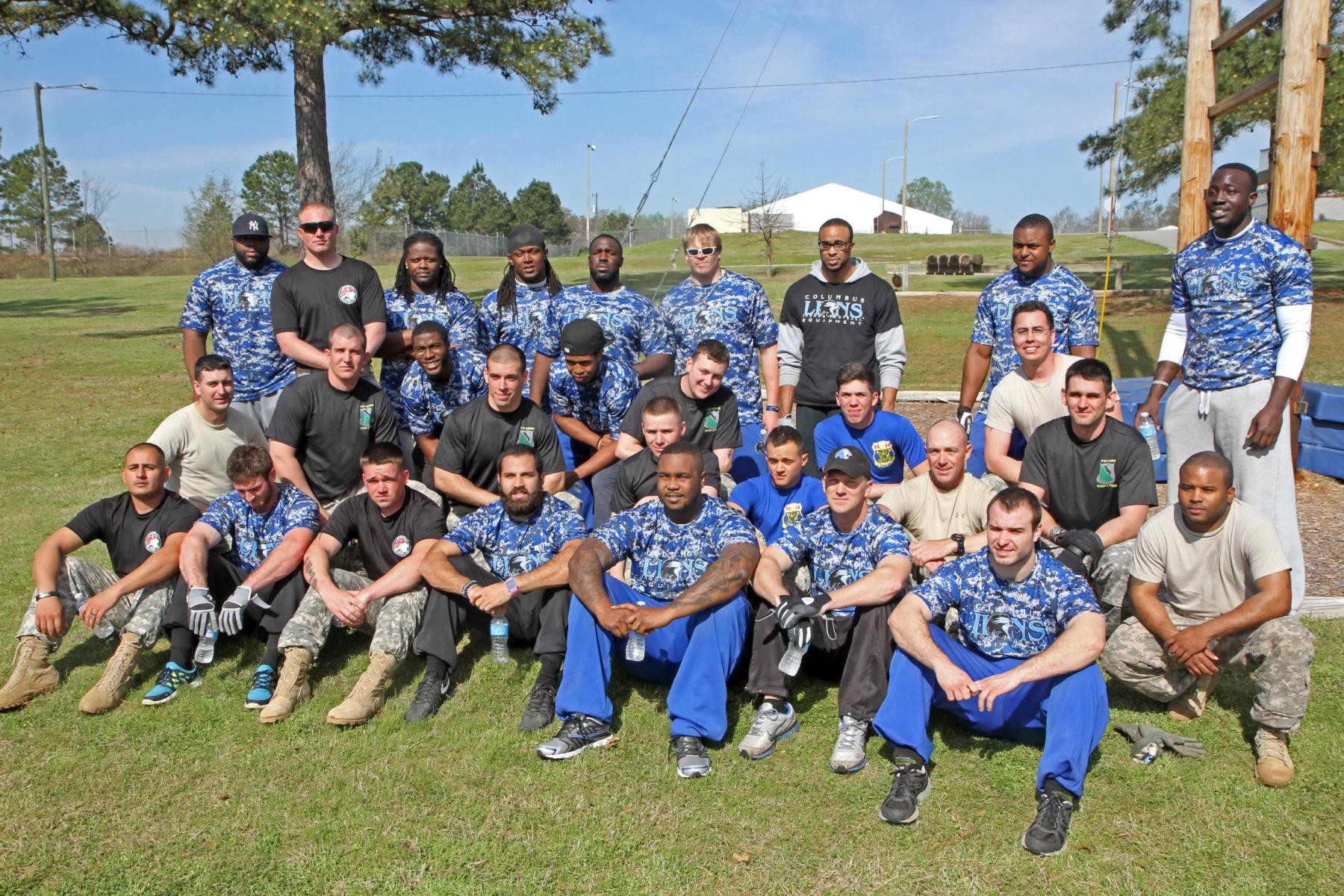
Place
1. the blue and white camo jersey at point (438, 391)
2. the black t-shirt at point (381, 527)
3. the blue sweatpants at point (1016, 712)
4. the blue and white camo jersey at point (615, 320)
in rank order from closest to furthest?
the blue sweatpants at point (1016, 712) → the black t-shirt at point (381, 527) → the blue and white camo jersey at point (438, 391) → the blue and white camo jersey at point (615, 320)

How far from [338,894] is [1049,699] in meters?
2.58

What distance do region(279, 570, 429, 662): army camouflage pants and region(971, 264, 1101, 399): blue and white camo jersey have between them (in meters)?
3.37

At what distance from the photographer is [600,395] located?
6.16 m

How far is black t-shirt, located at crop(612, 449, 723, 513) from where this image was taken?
206 inches

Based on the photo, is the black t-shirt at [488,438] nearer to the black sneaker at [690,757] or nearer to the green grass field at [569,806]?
the green grass field at [569,806]

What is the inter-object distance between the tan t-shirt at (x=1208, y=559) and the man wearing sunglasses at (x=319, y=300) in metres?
4.36

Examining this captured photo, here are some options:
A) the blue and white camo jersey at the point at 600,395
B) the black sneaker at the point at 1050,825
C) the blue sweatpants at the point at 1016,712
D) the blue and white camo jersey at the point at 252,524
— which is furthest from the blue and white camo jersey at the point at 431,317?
the black sneaker at the point at 1050,825

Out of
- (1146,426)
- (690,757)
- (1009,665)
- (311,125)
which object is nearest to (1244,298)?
(1146,426)

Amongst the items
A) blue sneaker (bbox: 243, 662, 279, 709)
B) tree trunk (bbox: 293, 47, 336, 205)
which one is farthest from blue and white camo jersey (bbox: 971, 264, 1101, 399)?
tree trunk (bbox: 293, 47, 336, 205)

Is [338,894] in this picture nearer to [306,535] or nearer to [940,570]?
[306,535]

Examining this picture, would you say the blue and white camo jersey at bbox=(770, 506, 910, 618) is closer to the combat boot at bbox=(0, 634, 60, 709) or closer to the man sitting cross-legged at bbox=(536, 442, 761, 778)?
the man sitting cross-legged at bbox=(536, 442, 761, 778)

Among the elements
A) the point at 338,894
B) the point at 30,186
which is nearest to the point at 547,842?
the point at 338,894

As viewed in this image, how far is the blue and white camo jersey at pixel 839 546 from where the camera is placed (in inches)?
177

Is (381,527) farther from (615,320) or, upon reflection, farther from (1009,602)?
(1009,602)
